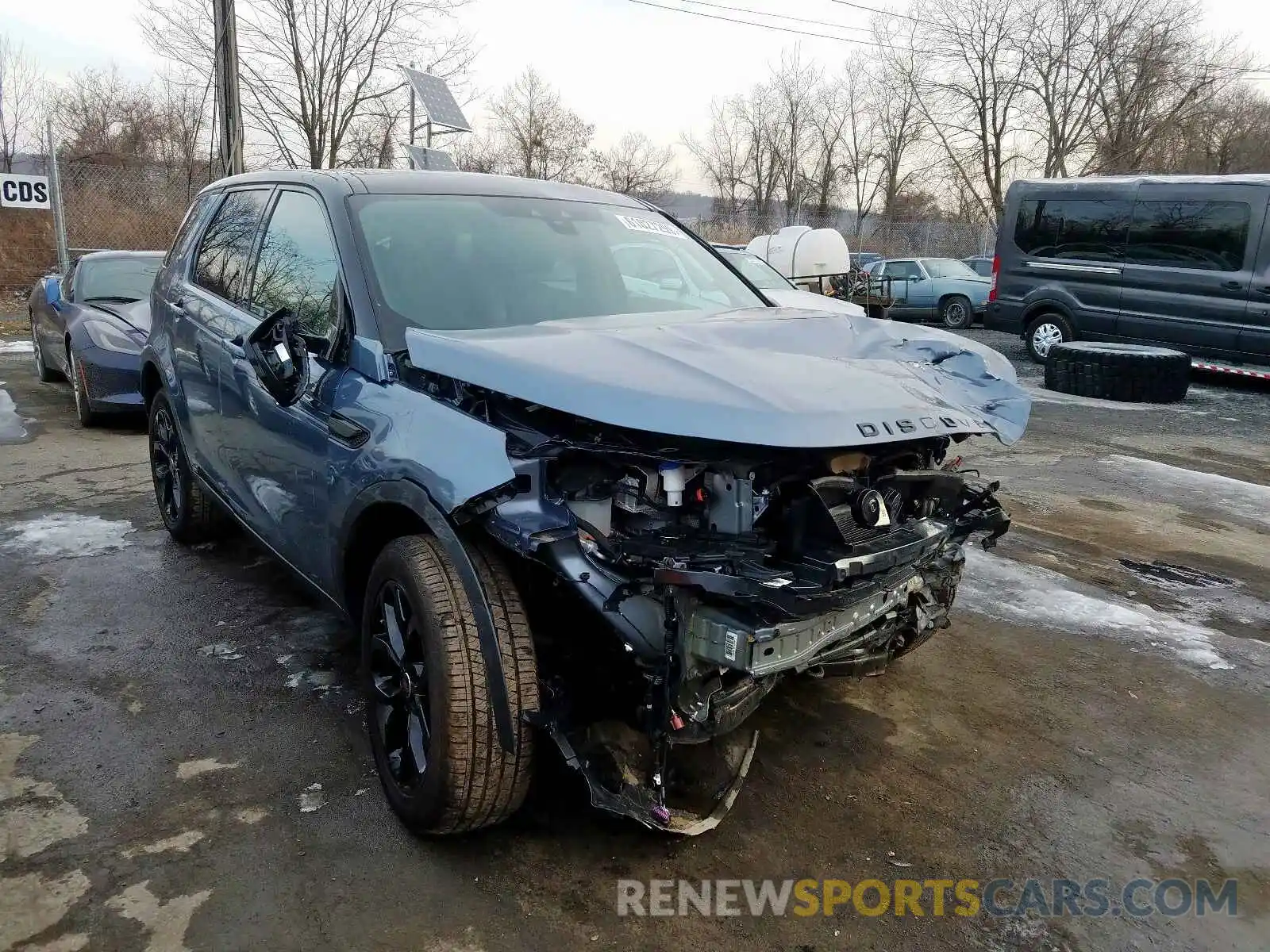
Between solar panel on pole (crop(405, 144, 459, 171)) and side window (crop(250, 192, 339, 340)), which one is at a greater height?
solar panel on pole (crop(405, 144, 459, 171))

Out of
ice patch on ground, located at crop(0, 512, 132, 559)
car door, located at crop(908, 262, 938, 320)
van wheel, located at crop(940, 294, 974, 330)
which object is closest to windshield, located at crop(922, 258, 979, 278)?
car door, located at crop(908, 262, 938, 320)

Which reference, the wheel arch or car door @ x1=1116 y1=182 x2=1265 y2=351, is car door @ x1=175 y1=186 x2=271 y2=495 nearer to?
car door @ x1=1116 y1=182 x2=1265 y2=351

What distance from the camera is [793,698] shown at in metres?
3.39

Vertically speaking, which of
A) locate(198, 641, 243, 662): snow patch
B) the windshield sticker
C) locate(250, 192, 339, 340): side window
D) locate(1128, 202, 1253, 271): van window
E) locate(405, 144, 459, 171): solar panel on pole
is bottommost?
locate(198, 641, 243, 662): snow patch

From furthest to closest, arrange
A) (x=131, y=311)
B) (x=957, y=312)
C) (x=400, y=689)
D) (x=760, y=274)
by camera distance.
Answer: (x=957, y=312) < (x=760, y=274) < (x=131, y=311) < (x=400, y=689)

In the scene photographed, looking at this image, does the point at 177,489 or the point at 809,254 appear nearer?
the point at 177,489

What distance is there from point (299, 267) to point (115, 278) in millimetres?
6250

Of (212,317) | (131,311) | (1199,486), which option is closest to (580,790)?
(212,317)

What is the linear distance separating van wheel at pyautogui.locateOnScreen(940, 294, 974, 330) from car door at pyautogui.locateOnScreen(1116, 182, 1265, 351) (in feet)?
21.2

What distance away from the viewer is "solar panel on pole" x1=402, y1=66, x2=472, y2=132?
14.5 metres

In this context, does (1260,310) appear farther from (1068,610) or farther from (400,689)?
(400,689)

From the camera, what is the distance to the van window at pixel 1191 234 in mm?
10461

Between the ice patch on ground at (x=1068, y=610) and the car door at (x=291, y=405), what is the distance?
2982mm

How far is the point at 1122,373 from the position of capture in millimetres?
9977
